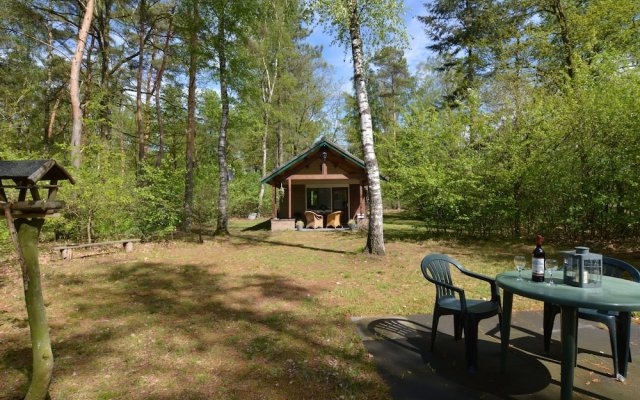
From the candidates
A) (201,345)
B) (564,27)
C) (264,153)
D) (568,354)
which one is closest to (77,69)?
(201,345)

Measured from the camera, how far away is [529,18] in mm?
14695

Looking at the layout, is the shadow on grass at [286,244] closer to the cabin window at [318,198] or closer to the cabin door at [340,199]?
the cabin window at [318,198]

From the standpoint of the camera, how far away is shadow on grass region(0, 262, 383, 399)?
112 inches

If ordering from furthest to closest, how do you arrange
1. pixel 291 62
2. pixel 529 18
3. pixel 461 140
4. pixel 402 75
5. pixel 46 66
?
pixel 402 75 → pixel 291 62 → pixel 46 66 → pixel 529 18 → pixel 461 140

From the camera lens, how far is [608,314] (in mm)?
2930

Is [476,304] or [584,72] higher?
[584,72]

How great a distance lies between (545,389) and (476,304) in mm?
830

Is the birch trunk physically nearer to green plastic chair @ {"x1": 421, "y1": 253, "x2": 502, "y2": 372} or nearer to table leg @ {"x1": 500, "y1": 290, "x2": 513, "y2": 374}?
green plastic chair @ {"x1": 421, "y1": 253, "x2": 502, "y2": 372}

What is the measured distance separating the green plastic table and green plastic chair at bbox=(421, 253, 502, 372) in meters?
0.23

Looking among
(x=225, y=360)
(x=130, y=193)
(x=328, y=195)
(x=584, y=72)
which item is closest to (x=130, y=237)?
(x=130, y=193)

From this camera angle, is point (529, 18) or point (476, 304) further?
point (529, 18)

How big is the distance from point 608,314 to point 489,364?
112cm

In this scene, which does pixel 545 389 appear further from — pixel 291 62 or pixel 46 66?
pixel 291 62

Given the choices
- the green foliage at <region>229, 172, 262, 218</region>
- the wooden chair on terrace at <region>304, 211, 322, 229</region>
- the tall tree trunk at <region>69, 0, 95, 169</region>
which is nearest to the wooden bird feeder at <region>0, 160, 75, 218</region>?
the tall tree trunk at <region>69, 0, 95, 169</region>
